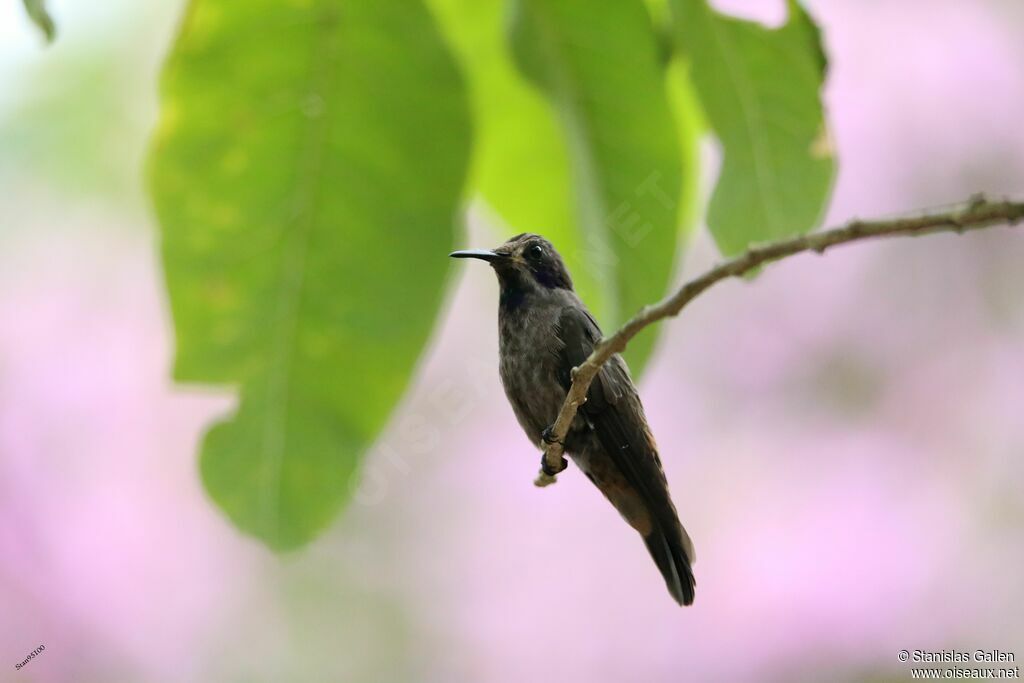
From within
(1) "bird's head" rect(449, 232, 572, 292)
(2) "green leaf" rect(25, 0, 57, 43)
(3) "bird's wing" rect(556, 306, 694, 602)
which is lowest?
(3) "bird's wing" rect(556, 306, 694, 602)

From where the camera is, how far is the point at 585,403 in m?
1.92

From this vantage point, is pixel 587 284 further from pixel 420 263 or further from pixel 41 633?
pixel 41 633

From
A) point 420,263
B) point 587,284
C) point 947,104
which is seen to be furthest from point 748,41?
point 947,104

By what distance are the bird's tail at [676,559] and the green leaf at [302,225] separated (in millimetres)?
771

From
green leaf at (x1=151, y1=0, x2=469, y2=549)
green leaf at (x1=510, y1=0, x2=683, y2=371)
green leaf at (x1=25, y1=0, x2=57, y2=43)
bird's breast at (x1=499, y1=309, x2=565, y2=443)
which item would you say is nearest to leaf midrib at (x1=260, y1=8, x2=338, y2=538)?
green leaf at (x1=151, y1=0, x2=469, y2=549)

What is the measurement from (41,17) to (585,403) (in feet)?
3.48

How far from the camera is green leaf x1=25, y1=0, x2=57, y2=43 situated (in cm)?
165

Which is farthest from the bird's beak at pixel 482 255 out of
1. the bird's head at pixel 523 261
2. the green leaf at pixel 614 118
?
the green leaf at pixel 614 118

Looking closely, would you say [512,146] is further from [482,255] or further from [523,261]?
[482,255]

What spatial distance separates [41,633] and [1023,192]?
370 centimetres

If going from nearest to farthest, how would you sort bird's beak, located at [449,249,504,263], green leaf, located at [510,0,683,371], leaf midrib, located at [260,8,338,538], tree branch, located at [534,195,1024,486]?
tree branch, located at [534,195,1024,486] → bird's beak, located at [449,249,504,263] → green leaf, located at [510,0,683,371] → leaf midrib, located at [260,8,338,538]

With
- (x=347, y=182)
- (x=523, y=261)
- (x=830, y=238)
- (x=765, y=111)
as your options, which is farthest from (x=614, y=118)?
(x=830, y=238)

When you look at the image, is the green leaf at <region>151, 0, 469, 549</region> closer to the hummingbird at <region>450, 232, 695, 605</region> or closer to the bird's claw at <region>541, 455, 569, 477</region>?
the hummingbird at <region>450, 232, 695, 605</region>

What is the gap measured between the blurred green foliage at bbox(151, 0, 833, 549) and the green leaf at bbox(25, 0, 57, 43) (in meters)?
0.61
